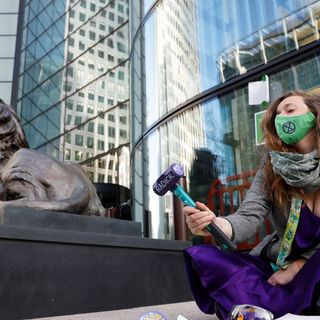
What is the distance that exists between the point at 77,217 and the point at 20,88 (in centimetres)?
1947

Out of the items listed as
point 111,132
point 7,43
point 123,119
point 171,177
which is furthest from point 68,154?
point 171,177

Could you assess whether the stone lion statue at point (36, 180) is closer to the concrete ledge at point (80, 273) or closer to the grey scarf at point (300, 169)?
the concrete ledge at point (80, 273)

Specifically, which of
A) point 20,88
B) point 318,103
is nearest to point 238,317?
point 318,103

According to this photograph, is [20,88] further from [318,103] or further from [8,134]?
[318,103]

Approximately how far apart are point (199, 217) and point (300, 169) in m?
0.50

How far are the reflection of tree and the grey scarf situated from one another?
5.20 metres

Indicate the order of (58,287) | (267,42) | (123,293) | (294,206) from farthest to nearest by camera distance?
(267,42), (123,293), (58,287), (294,206)

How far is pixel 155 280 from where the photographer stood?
135 inches

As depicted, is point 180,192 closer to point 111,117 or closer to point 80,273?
point 80,273

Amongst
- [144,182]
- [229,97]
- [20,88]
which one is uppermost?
[20,88]

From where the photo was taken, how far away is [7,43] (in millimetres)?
21891

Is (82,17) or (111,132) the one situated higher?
(82,17)

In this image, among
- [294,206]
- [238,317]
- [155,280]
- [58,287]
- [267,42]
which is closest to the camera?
[238,317]

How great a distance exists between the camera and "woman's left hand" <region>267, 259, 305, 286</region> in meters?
1.71
